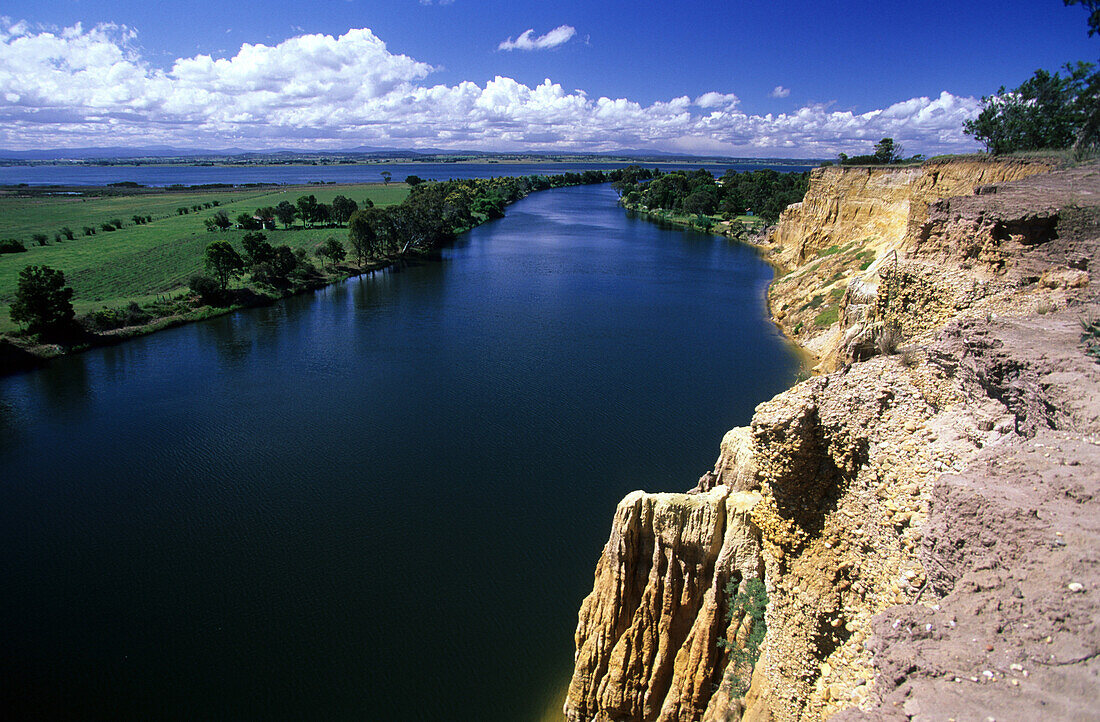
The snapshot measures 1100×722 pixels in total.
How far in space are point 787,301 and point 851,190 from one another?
18.8 metres

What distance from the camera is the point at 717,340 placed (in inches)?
1746

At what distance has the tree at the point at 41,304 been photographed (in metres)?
43.1

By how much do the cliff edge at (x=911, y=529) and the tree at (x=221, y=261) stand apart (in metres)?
58.7

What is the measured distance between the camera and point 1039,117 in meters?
38.2

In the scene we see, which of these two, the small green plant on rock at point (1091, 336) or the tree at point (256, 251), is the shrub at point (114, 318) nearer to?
the tree at point (256, 251)

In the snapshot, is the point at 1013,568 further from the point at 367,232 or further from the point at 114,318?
the point at 367,232

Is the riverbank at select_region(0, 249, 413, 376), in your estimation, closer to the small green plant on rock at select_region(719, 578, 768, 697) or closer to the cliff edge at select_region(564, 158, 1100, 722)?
the cliff edge at select_region(564, 158, 1100, 722)

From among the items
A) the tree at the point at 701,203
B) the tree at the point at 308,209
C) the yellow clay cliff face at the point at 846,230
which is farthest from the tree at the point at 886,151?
the tree at the point at 308,209

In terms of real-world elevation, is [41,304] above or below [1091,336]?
below

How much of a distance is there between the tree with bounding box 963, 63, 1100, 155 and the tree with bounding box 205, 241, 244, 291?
6752 cm

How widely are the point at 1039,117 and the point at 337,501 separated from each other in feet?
167

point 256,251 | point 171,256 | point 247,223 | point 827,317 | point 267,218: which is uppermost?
point 267,218

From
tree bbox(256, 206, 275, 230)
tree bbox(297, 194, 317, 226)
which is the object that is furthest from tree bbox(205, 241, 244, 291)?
tree bbox(297, 194, 317, 226)

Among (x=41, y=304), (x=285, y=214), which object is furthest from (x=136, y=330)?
(x=285, y=214)
